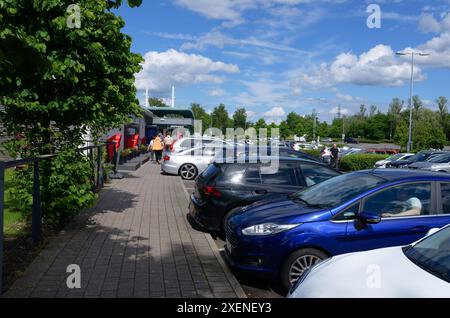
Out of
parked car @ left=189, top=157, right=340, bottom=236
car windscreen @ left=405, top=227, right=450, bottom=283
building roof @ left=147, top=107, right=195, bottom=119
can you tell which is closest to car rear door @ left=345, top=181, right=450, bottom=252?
car windscreen @ left=405, top=227, right=450, bottom=283

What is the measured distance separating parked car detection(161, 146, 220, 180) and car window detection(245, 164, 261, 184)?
9325 mm

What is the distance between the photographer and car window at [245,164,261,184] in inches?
308

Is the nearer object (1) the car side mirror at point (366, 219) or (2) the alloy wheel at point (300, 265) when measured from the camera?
(1) the car side mirror at point (366, 219)

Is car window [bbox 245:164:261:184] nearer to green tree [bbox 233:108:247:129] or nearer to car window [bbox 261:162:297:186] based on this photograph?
car window [bbox 261:162:297:186]

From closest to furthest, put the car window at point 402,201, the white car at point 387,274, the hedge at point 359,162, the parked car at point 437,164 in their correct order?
the white car at point 387,274
the car window at point 402,201
the parked car at point 437,164
the hedge at point 359,162

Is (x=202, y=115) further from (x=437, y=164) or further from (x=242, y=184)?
(x=242, y=184)

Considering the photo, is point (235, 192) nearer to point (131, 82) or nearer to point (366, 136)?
point (131, 82)

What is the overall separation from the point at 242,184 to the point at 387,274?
4.56 metres

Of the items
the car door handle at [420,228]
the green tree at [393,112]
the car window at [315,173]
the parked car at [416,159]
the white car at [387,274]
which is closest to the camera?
the white car at [387,274]

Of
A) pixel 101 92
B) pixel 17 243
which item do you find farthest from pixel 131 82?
pixel 17 243

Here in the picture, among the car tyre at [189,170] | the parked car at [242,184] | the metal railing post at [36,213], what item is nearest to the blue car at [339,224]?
the parked car at [242,184]

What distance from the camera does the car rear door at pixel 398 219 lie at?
206 inches

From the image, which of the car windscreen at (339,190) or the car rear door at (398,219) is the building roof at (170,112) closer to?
the car windscreen at (339,190)

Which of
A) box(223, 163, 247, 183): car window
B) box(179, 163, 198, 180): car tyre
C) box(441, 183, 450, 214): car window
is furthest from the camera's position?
box(179, 163, 198, 180): car tyre
